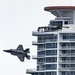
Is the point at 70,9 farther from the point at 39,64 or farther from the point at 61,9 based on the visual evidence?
the point at 39,64

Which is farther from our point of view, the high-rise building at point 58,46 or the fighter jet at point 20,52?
the fighter jet at point 20,52

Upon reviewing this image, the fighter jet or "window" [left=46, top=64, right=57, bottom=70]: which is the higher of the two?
the fighter jet

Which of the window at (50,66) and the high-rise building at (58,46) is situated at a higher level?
the high-rise building at (58,46)

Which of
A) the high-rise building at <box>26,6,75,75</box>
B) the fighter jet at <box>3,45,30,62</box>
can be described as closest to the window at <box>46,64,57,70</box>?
the high-rise building at <box>26,6,75,75</box>

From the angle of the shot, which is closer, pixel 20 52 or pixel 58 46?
pixel 58 46

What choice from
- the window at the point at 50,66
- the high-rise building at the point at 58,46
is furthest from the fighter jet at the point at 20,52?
the window at the point at 50,66

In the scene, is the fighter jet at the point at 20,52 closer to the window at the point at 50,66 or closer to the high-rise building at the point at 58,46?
the high-rise building at the point at 58,46

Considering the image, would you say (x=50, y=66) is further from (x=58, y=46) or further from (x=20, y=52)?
(x=20, y=52)

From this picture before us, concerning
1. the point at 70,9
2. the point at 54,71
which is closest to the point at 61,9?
the point at 70,9

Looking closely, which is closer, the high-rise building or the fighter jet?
the high-rise building

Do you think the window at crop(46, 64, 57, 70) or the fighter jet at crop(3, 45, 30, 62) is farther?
the fighter jet at crop(3, 45, 30, 62)

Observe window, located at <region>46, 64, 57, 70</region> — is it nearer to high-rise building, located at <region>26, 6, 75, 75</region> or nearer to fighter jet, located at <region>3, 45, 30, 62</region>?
high-rise building, located at <region>26, 6, 75, 75</region>

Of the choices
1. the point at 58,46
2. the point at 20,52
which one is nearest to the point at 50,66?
the point at 58,46

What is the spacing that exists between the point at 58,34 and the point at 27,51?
29.0 ft
